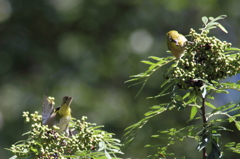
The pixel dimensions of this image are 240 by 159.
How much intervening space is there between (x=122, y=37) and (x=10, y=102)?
2.52m

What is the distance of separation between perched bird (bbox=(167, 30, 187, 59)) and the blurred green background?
5.33 meters

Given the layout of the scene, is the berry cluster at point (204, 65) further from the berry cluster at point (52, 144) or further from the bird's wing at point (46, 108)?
the bird's wing at point (46, 108)

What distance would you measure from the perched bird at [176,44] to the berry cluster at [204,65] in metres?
0.19

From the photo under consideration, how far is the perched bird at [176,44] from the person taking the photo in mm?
2084

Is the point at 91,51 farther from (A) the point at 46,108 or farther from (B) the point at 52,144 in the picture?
(B) the point at 52,144

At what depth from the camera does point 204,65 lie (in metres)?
1.84

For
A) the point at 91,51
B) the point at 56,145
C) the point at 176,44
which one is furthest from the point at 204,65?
the point at 91,51

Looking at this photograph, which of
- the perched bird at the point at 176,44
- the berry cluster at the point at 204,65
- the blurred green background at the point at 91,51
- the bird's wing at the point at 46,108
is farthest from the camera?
the blurred green background at the point at 91,51

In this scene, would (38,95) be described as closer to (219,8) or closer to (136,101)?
(136,101)

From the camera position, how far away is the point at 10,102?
8562mm

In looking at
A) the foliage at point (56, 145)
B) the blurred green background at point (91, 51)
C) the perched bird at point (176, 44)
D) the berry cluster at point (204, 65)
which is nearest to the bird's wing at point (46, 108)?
the foliage at point (56, 145)

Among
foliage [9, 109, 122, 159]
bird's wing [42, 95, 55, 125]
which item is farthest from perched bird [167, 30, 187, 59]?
bird's wing [42, 95, 55, 125]

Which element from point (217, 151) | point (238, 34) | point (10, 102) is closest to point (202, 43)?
point (217, 151)

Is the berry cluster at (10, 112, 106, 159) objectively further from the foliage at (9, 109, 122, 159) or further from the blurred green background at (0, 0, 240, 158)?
the blurred green background at (0, 0, 240, 158)
